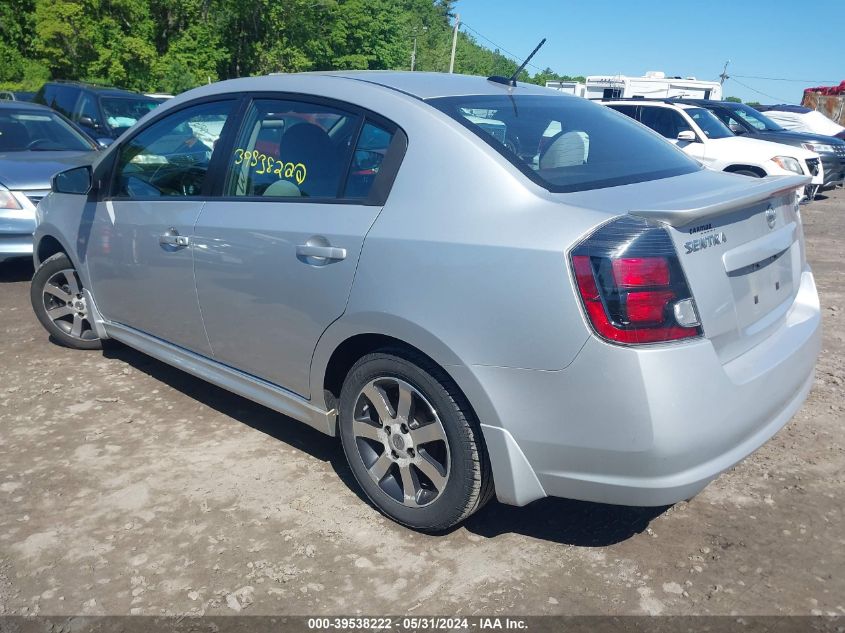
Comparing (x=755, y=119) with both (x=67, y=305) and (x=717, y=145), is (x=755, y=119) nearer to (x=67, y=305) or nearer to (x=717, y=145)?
(x=717, y=145)

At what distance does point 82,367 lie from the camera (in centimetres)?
474

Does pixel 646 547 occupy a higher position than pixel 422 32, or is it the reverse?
pixel 422 32

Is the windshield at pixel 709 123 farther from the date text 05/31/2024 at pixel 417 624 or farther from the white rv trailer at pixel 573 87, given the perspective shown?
the white rv trailer at pixel 573 87

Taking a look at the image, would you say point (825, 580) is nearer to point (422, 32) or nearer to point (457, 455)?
point (457, 455)

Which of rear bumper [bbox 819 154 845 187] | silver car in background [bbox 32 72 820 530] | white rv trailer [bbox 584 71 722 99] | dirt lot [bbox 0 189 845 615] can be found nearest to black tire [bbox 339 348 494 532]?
silver car in background [bbox 32 72 820 530]

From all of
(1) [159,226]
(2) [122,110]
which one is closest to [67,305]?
(1) [159,226]

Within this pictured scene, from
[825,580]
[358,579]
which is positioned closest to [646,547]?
[825,580]

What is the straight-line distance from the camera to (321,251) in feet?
9.54

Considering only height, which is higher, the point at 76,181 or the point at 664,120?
the point at 664,120

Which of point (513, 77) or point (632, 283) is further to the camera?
point (513, 77)

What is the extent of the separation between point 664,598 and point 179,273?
2577 mm

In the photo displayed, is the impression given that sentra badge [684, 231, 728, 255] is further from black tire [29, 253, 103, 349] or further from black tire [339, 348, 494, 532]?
black tire [29, 253, 103, 349]

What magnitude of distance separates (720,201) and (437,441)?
1.31 metres

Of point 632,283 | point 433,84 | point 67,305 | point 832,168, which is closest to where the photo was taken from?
point 632,283
